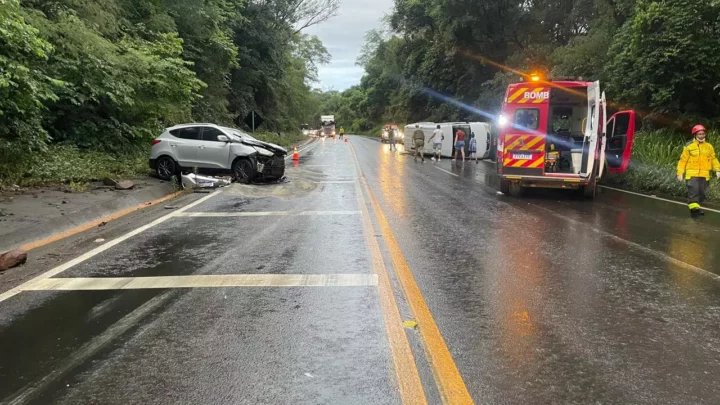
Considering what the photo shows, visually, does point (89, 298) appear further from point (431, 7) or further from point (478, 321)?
point (431, 7)

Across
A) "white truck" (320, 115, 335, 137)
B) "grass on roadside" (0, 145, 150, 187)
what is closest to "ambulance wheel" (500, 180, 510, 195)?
"grass on roadside" (0, 145, 150, 187)

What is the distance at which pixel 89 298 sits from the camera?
5164 millimetres

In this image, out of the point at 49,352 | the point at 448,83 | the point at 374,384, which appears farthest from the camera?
the point at 448,83

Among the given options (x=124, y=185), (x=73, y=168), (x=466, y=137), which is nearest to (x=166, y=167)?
(x=73, y=168)

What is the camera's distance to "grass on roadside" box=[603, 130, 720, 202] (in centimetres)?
1366

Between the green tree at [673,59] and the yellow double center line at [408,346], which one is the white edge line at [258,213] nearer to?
the yellow double center line at [408,346]

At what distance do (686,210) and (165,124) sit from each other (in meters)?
18.3

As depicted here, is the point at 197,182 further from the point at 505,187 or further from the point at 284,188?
the point at 505,187

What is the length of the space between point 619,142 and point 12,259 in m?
14.6

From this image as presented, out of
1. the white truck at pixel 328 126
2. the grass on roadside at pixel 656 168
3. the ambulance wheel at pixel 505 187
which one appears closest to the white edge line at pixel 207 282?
the ambulance wheel at pixel 505 187

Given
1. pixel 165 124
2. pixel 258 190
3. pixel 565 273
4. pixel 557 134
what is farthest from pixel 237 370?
pixel 165 124

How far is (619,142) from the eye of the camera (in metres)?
15.1

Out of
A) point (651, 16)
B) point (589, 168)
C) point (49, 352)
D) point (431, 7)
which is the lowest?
point (49, 352)

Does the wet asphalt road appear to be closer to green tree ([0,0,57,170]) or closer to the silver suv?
green tree ([0,0,57,170])
